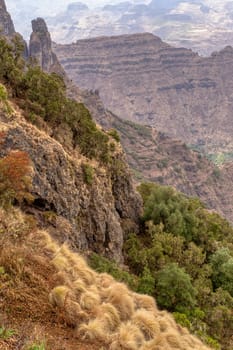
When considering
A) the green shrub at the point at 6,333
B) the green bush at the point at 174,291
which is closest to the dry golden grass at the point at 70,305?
the green shrub at the point at 6,333

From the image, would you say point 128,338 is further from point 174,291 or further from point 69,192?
point 174,291

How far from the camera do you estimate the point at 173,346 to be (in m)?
13.2

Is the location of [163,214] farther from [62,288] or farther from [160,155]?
[160,155]

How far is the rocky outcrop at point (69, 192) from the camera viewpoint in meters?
24.2

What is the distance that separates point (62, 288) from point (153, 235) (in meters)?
24.2

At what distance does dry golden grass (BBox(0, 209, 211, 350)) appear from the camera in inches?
465

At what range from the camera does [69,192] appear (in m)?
27.0

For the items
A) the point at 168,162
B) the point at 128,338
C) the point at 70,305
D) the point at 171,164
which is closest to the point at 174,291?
the point at 128,338

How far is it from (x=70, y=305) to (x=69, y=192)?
14608 millimetres

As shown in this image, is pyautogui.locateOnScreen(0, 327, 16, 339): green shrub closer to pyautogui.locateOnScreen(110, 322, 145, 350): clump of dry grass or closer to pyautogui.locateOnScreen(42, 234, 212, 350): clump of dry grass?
pyautogui.locateOnScreen(42, 234, 212, 350): clump of dry grass

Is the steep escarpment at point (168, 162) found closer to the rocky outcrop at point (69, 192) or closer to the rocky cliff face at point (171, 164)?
the rocky cliff face at point (171, 164)

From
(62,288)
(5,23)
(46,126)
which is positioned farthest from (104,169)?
(5,23)

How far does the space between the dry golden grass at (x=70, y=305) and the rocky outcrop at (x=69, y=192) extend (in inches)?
340

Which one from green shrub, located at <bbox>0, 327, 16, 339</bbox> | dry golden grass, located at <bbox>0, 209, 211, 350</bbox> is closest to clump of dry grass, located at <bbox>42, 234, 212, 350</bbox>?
dry golden grass, located at <bbox>0, 209, 211, 350</bbox>
